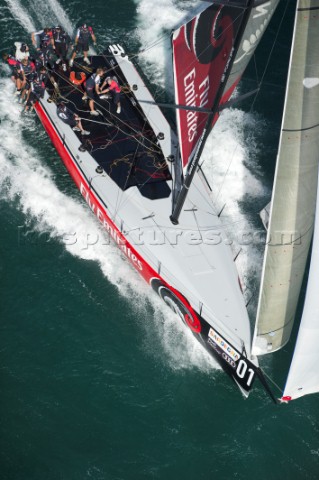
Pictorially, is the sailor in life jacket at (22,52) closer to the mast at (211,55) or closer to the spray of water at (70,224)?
the spray of water at (70,224)

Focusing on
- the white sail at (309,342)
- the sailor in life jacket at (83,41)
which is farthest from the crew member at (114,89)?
the white sail at (309,342)

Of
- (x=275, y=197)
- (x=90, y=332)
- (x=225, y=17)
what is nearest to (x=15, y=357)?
(x=90, y=332)

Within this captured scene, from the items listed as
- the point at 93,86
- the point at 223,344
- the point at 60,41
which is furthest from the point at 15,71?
the point at 223,344

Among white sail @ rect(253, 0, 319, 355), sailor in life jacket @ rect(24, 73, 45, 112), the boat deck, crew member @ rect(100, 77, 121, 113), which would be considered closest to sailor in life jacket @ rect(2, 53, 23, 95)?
sailor in life jacket @ rect(24, 73, 45, 112)

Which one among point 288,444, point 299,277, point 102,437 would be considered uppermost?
point 299,277

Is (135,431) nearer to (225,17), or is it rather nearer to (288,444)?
(288,444)

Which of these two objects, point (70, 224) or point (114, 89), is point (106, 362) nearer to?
point (70, 224)

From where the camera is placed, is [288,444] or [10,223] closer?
[288,444]
